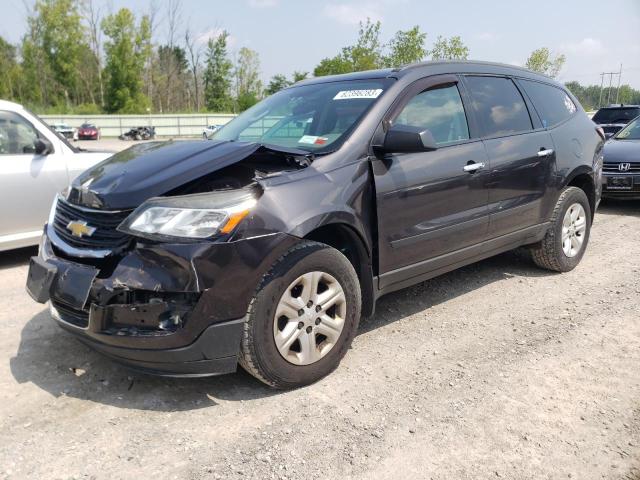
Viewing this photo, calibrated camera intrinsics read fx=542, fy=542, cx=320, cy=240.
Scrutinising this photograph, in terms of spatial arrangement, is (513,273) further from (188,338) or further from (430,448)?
(188,338)

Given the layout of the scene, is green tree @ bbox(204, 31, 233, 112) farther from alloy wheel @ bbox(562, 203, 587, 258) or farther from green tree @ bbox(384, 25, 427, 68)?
alloy wheel @ bbox(562, 203, 587, 258)

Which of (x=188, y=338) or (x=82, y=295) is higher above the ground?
(x=82, y=295)

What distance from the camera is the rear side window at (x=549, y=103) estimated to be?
15.5ft

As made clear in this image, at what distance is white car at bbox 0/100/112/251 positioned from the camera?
5.39 metres

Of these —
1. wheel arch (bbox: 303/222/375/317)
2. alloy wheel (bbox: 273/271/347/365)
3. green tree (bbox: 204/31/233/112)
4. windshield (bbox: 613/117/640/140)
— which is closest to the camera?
alloy wheel (bbox: 273/271/347/365)

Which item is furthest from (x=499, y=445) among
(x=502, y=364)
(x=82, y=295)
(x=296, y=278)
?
(x=82, y=295)

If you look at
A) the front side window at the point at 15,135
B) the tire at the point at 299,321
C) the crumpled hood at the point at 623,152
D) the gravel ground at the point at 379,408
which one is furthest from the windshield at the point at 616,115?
the tire at the point at 299,321

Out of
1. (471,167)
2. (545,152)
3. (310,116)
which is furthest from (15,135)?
(545,152)

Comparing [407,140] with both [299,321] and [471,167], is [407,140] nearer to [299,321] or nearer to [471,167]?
[471,167]

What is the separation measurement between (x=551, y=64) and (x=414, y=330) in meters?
51.6

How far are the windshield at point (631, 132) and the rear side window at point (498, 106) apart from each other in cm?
571

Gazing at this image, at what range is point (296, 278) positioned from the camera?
2.83 metres

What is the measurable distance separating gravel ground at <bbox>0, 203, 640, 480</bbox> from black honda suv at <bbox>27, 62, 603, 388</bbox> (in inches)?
10.7

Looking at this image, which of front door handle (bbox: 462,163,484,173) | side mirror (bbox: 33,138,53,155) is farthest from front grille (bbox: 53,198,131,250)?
side mirror (bbox: 33,138,53,155)
